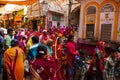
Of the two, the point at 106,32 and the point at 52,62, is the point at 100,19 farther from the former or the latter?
the point at 52,62

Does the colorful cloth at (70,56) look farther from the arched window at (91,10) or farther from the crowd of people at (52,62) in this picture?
the arched window at (91,10)

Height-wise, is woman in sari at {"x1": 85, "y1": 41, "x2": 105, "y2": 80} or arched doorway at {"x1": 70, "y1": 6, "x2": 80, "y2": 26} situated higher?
arched doorway at {"x1": 70, "y1": 6, "x2": 80, "y2": 26}

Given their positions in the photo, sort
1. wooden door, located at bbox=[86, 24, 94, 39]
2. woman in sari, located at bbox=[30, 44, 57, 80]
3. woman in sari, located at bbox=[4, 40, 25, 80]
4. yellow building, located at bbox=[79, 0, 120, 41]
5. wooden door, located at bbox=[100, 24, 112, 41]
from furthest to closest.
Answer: wooden door, located at bbox=[86, 24, 94, 39] < wooden door, located at bbox=[100, 24, 112, 41] < yellow building, located at bbox=[79, 0, 120, 41] < woman in sari, located at bbox=[4, 40, 25, 80] < woman in sari, located at bbox=[30, 44, 57, 80]

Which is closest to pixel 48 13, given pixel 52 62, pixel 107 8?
pixel 107 8

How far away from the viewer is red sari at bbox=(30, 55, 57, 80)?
15.3 feet

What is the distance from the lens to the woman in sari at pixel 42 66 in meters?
4.63

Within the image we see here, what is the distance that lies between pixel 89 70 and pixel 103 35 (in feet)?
23.6

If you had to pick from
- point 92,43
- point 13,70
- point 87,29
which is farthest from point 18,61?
point 87,29

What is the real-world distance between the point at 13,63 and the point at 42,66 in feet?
4.08

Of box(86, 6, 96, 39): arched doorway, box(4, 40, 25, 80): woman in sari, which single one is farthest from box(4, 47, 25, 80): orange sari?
box(86, 6, 96, 39): arched doorway

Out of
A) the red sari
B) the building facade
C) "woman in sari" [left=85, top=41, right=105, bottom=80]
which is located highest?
the building facade

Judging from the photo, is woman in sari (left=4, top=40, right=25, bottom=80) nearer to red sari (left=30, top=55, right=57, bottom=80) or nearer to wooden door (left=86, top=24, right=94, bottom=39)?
red sari (left=30, top=55, right=57, bottom=80)

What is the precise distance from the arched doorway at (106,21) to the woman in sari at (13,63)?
29.1 ft

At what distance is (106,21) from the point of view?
548 inches
